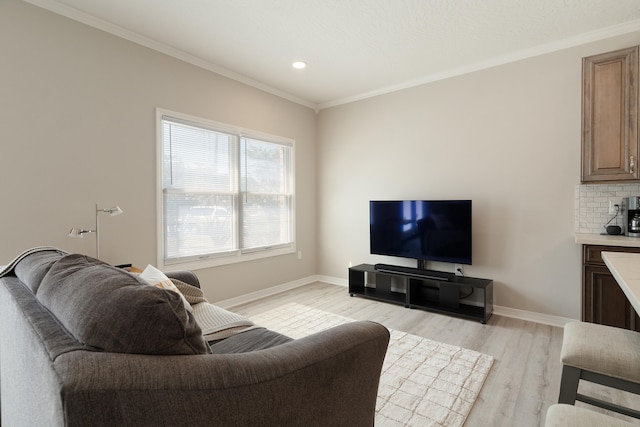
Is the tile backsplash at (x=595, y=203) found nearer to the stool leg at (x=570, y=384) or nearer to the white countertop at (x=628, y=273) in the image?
the white countertop at (x=628, y=273)

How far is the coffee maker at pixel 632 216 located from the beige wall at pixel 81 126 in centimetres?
401

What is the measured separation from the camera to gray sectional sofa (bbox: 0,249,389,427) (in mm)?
623

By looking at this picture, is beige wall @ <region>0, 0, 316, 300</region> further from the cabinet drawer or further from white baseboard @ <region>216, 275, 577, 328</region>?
the cabinet drawer

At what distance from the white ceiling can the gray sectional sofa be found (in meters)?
2.44

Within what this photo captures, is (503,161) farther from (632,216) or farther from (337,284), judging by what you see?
(337,284)

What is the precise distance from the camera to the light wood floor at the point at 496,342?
6.16 feet

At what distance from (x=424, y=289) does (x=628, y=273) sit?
2.58 m

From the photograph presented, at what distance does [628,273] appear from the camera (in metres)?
1.38

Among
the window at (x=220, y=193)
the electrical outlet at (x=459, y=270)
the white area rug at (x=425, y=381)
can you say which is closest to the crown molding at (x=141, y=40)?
the window at (x=220, y=193)

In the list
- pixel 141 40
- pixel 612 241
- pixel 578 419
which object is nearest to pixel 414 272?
pixel 612 241

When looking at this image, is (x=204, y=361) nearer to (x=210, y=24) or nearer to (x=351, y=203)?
(x=210, y=24)

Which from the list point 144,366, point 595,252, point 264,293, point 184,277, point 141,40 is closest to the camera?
point 144,366

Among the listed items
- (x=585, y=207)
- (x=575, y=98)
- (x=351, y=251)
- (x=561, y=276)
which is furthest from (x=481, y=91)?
(x=351, y=251)

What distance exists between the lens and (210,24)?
2.76m
